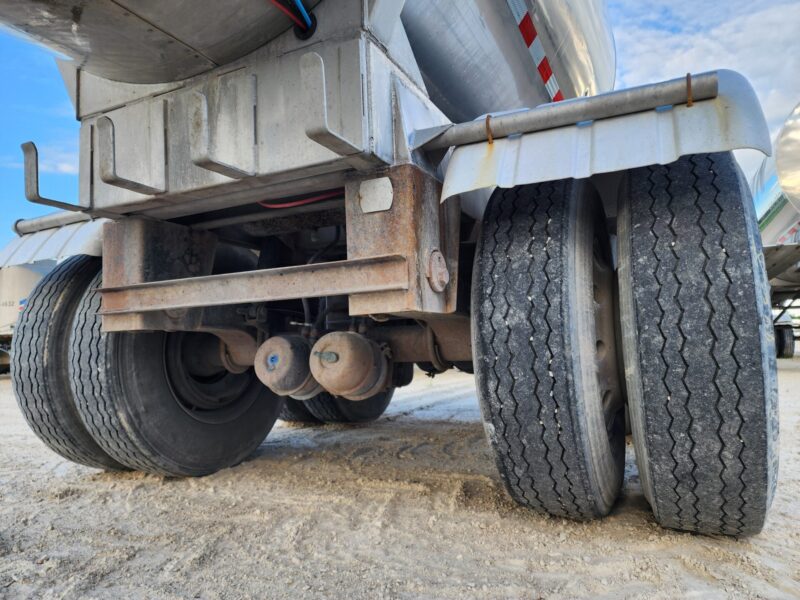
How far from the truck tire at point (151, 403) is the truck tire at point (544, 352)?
1.60 metres

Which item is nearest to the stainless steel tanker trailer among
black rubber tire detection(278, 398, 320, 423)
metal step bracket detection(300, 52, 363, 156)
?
metal step bracket detection(300, 52, 363, 156)

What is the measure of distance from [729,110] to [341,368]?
1.55 m

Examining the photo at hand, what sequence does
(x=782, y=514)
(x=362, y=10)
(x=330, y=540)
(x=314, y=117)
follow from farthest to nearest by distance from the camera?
(x=782, y=514), (x=330, y=540), (x=362, y=10), (x=314, y=117)

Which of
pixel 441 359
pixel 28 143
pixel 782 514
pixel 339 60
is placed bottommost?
pixel 782 514

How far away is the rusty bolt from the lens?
1.74 m

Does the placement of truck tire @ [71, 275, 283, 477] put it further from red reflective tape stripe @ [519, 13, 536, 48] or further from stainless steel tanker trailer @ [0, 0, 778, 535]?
red reflective tape stripe @ [519, 13, 536, 48]

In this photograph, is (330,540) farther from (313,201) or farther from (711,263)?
(711,263)

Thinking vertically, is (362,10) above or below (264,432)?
above

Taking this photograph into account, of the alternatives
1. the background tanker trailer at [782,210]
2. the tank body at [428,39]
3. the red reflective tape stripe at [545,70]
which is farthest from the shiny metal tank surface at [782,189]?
the red reflective tape stripe at [545,70]

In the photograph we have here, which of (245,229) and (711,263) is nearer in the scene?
(711,263)

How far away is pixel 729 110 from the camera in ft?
4.74

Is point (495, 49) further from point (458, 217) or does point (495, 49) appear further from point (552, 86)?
point (458, 217)

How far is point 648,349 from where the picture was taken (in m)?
1.54

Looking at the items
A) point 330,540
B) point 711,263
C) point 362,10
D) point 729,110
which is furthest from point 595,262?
point 330,540
